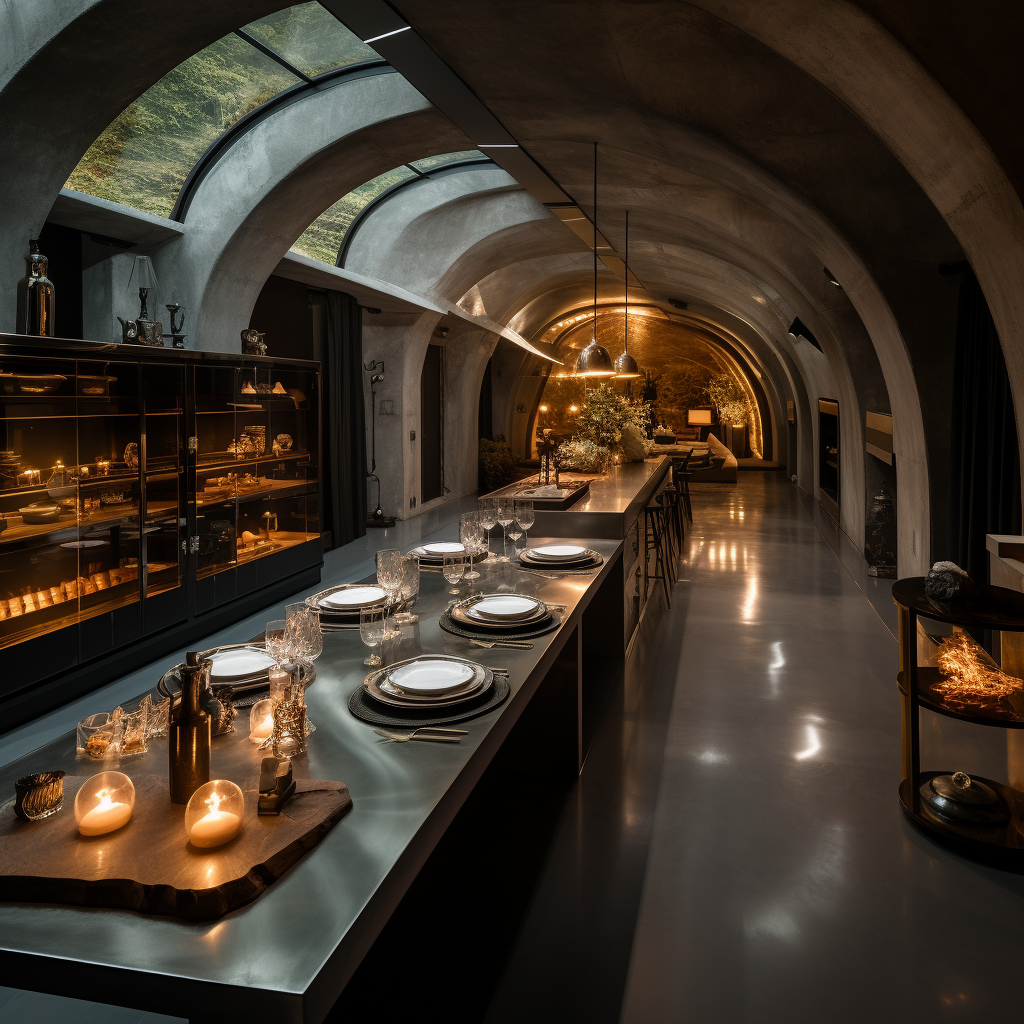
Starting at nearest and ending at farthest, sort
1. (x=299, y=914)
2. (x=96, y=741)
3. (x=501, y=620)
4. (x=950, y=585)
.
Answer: (x=299, y=914) < (x=96, y=741) < (x=501, y=620) < (x=950, y=585)

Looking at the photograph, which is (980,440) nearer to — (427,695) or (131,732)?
(427,695)

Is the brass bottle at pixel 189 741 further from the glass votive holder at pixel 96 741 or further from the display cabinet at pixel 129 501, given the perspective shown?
the display cabinet at pixel 129 501

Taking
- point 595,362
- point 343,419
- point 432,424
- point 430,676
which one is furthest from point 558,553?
point 432,424

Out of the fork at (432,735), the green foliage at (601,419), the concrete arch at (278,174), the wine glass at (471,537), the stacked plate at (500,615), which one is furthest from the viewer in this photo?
the green foliage at (601,419)

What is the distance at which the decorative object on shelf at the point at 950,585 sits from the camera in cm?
275

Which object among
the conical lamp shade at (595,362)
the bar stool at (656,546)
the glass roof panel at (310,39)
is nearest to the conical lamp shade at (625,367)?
the conical lamp shade at (595,362)

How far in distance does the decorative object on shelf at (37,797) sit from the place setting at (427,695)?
61 cm

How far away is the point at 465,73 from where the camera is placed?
4680mm

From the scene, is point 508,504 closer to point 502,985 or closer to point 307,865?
point 502,985

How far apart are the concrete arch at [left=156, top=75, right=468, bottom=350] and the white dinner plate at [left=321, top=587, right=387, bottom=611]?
14.7 ft

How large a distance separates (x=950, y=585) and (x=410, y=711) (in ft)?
6.55

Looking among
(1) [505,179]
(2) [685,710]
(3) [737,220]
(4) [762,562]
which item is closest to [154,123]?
(1) [505,179]

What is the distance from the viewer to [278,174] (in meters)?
6.30

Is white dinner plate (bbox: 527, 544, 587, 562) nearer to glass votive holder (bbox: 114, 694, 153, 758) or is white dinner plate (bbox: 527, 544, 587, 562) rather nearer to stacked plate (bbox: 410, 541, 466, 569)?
stacked plate (bbox: 410, 541, 466, 569)
